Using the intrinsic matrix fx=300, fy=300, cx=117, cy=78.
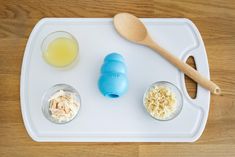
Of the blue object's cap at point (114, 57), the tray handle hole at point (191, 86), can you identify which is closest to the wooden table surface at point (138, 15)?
the tray handle hole at point (191, 86)

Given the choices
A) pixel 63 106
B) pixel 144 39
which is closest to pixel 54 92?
pixel 63 106

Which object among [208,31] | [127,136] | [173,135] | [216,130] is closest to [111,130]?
[127,136]

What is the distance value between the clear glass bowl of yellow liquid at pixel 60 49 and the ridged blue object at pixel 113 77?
96 millimetres

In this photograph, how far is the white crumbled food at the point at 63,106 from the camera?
77cm

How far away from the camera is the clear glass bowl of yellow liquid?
805 mm

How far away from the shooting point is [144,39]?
82 cm

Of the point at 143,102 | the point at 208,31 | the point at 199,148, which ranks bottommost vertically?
the point at 199,148

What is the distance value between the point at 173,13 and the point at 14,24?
0.46 meters

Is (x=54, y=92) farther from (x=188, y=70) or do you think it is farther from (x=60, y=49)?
(x=188, y=70)

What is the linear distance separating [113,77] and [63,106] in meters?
0.15

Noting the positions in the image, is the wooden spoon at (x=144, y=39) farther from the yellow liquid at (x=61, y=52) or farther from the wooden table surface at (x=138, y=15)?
the yellow liquid at (x=61, y=52)

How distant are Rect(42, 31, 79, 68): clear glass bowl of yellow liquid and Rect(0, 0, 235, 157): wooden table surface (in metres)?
0.07

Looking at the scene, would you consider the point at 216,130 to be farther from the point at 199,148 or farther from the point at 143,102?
the point at 143,102

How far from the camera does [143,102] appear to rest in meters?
0.79
